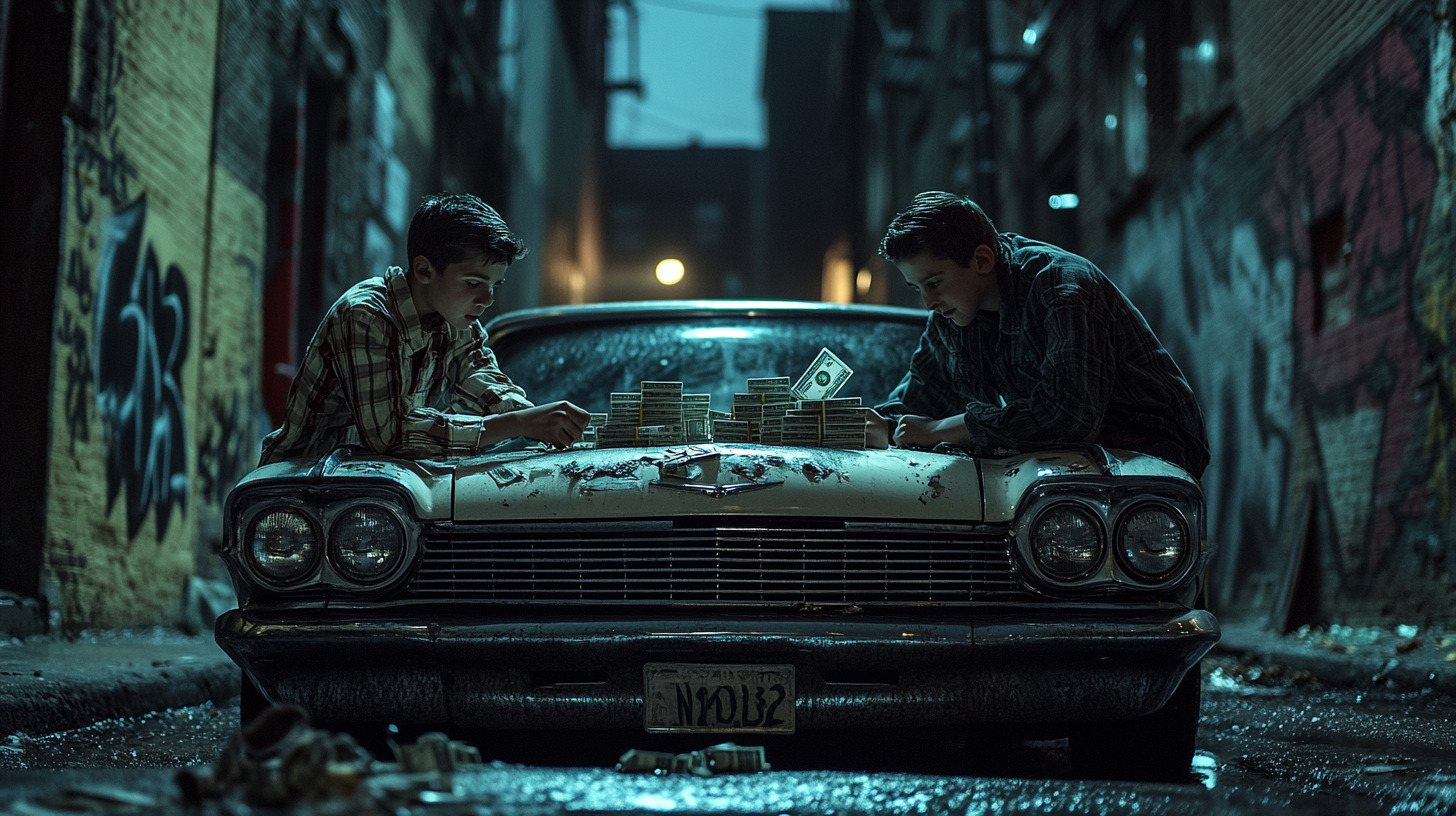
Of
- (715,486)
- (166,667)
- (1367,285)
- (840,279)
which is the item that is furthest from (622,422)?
(840,279)

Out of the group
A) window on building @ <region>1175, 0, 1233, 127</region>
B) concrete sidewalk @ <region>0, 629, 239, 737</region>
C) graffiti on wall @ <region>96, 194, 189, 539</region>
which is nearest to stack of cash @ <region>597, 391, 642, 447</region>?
concrete sidewalk @ <region>0, 629, 239, 737</region>

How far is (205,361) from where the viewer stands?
7.86 m

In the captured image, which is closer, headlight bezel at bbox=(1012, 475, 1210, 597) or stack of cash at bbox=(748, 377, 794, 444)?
headlight bezel at bbox=(1012, 475, 1210, 597)

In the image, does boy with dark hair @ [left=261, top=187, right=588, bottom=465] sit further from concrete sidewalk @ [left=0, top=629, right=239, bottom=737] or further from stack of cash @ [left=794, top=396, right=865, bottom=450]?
concrete sidewalk @ [left=0, top=629, right=239, bottom=737]

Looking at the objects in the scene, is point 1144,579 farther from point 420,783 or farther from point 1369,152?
point 1369,152

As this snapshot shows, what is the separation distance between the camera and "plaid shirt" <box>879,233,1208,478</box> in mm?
2988

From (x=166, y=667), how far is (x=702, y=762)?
A: 2863 millimetres

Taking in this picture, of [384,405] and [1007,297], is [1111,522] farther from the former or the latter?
[384,405]

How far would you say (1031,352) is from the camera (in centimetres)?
327

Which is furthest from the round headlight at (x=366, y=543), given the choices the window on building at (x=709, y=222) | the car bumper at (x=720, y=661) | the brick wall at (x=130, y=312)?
the window on building at (x=709, y=222)

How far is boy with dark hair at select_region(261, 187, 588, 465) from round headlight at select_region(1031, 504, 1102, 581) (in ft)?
3.50

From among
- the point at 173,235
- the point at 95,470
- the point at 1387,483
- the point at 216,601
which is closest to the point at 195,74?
the point at 173,235

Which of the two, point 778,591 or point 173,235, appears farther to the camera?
point 173,235

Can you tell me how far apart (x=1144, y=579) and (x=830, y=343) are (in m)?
1.45
